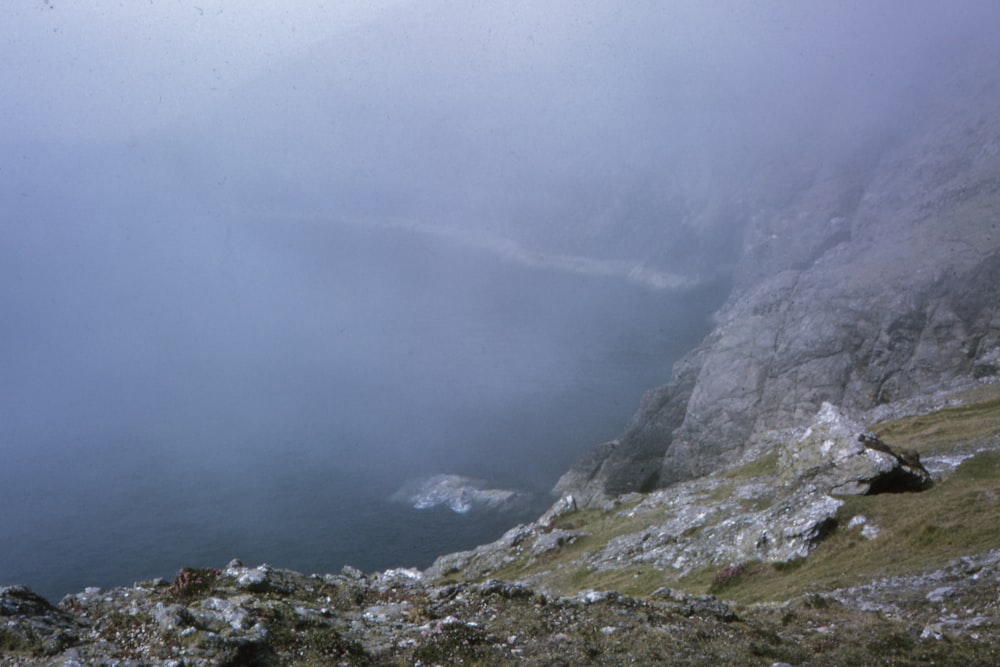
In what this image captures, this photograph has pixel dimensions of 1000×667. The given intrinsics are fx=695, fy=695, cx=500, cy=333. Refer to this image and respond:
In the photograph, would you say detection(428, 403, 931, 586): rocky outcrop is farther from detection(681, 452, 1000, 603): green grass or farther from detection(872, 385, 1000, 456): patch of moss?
detection(872, 385, 1000, 456): patch of moss

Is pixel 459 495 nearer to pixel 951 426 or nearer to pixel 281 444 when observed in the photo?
pixel 281 444

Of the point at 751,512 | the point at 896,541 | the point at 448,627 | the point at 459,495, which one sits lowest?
the point at 896,541

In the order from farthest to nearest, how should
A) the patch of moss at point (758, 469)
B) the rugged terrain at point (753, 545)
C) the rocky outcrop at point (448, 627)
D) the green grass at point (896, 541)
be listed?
the patch of moss at point (758, 469) < the green grass at point (896, 541) < the rugged terrain at point (753, 545) < the rocky outcrop at point (448, 627)

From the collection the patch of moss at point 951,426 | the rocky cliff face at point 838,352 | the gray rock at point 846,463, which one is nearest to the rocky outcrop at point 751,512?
the gray rock at point 846,463

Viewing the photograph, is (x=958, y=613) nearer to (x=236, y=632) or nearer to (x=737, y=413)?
(x=236, y=632)

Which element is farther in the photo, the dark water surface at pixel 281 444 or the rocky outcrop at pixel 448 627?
the dark water surface at pixel 281 444

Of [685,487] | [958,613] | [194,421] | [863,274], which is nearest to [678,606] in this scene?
[958,613]

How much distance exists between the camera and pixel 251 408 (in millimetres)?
160750

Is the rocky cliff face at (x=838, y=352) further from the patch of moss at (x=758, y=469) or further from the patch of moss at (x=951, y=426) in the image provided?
the patch of moss at (x=758, y=469)

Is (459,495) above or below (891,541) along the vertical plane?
above

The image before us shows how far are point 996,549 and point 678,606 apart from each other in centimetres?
1753

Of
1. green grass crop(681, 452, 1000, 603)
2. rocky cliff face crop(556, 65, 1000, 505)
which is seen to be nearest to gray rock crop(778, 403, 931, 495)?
green grass crop(681, 452, 1000, 603)

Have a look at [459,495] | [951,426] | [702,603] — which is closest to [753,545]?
[702,603]

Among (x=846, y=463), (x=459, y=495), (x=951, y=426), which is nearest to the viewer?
(x=846, y=463)
